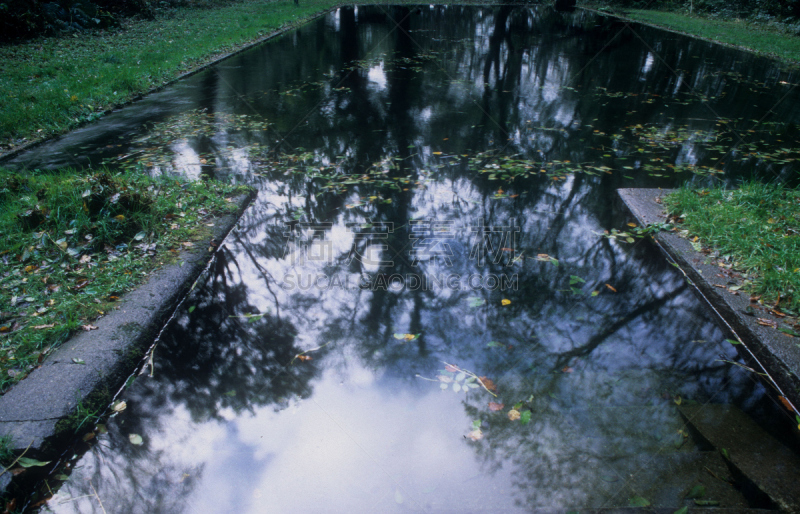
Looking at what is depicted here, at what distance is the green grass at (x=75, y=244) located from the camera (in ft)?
9.35

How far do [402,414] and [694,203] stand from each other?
348 cm

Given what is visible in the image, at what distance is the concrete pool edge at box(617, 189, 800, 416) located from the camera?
2510 millimetres

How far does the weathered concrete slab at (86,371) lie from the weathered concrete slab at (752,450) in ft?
10.8

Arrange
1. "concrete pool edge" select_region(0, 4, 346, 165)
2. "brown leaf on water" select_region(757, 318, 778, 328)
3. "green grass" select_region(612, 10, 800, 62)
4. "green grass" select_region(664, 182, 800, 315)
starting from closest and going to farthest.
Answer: "brown leaf on water" select_region(757, 318, 778, 328)
"green grass" select_region(664, 182, 800, 315)
"concrete pool edge" select_region(0, 4, 346, 165)
"green grass" select_region(612, 10, 800, 62)

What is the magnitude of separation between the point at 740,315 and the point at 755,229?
43.2 inches

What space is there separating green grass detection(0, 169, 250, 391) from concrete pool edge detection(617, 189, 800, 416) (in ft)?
13.5

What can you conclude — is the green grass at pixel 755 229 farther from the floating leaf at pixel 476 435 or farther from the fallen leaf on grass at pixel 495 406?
the floating leaf at pixel 476 435

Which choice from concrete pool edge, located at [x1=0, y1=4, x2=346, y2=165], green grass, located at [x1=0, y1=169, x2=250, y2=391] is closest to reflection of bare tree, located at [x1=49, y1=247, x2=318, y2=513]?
green grass, located at [x1=0, y1=169, x2=250, y2=391]

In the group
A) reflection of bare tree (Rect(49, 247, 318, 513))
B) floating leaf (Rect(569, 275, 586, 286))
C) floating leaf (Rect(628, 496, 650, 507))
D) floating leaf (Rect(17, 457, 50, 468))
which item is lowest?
reflection of bare tree (Rect(49, 247, 318, 513))

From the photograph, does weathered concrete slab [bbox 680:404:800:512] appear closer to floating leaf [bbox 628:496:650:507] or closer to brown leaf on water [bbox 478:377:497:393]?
floating leaf [bbox 628:496:650:507]

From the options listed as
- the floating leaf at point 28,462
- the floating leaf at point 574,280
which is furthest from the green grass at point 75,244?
the floating leaf at point 574,280

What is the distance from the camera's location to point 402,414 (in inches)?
94.6

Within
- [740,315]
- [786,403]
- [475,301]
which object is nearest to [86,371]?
[475,301]

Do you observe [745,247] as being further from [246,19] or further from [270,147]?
[246,19]
